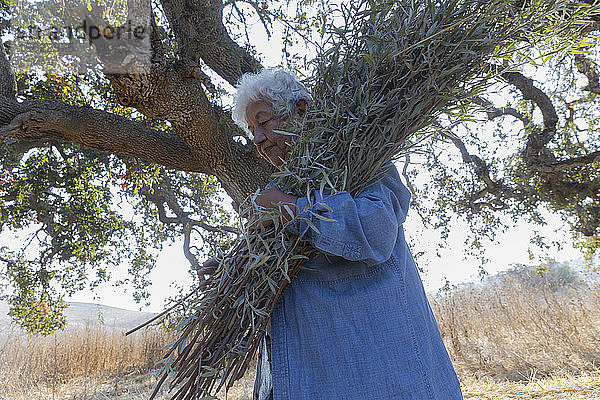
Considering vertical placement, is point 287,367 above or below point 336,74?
below

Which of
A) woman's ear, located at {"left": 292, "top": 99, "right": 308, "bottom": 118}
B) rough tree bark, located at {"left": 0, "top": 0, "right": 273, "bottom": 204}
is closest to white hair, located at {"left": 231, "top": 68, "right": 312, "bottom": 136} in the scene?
woman's ear, located at {"left": 292, "top": 99, "right": 308, "bottom": 118}

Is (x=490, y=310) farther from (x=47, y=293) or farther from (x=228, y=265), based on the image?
(x=47, y=293)

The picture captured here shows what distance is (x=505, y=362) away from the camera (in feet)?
16.8

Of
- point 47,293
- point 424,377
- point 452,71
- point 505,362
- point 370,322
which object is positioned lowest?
point 505,362

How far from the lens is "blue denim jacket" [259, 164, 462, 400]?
34.5 inches

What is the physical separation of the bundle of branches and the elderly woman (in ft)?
0.19

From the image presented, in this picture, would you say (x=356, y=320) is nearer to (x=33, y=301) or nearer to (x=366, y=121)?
(x=366, y=121)

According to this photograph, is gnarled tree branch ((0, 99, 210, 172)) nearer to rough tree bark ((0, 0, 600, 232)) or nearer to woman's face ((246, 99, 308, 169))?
rough tree bark ((0, 0, 600, 232))

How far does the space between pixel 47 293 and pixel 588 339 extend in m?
7.34

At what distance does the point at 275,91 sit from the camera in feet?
3.99

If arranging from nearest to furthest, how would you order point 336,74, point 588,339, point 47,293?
point 336,74 < point 588,339 < point 47,293

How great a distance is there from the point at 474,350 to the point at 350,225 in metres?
5.57

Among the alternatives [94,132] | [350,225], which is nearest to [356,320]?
[350,225]

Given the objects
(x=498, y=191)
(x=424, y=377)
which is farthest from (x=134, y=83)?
(x=498, y=191)
